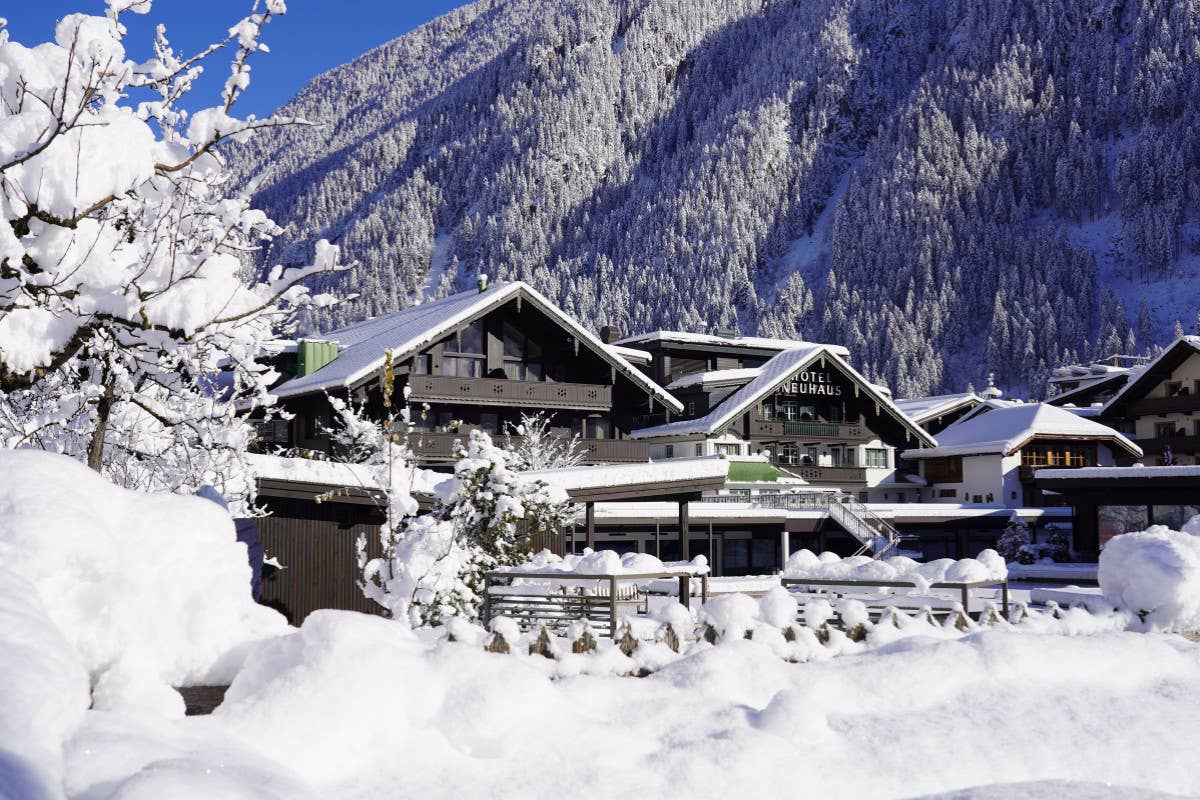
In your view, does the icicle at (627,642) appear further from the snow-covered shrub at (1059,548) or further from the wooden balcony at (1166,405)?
the wooden balcony at (1166,405)

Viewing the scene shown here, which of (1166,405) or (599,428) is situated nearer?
(599,428)

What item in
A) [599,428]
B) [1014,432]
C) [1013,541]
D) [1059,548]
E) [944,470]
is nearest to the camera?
[1059,548]

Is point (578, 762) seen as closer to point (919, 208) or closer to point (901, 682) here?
point (901, 682)

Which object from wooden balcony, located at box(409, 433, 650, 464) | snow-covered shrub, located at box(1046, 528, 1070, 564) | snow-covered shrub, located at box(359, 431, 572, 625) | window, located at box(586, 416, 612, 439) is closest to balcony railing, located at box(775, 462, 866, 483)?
snow-covered shrub, located at box(1046, 528, 1070, 564)

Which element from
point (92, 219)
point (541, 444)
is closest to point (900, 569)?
point (92, 219)

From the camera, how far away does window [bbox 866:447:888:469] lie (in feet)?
175

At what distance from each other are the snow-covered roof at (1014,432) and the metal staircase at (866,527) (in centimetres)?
1417

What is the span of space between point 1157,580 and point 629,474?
12384mm

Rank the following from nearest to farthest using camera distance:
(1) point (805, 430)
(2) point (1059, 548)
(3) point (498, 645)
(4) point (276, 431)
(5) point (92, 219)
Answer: (5) point (92, 219) → (3) point (498, 645) → (2) point (1059, 548) → (4) point (276, 431) → (1) point (805, 430)

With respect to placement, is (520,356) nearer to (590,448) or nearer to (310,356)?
(590,448)

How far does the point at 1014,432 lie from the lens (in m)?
52.7

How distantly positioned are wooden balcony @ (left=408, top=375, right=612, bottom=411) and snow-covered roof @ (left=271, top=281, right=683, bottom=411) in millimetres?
1354

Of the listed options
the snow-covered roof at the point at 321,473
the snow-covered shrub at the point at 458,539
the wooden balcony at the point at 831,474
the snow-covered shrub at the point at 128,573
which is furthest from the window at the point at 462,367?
the snow-covered shrub at the point at 128,573

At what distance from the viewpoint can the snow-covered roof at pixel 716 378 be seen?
51.0 m
